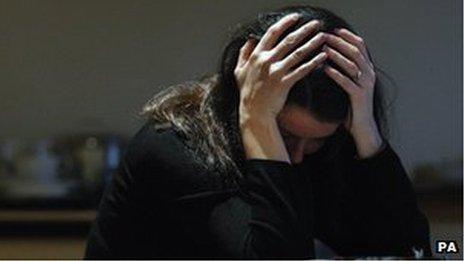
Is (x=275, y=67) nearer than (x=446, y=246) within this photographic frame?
Yes

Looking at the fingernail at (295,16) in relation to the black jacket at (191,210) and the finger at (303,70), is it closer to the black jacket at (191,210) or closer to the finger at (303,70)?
the finger at (303,70)

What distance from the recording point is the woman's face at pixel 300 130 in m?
0.66

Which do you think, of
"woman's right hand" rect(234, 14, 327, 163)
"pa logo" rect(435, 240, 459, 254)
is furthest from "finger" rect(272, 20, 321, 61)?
"pa logo" rect(435, 240, 459, 254)

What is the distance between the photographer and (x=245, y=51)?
2.22 feet

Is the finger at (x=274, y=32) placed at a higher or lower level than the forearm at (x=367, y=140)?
higher

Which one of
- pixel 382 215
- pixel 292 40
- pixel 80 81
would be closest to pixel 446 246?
pixel 382 215

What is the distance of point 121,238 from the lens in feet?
2.20

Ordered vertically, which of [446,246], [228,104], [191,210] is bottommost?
[446,246]

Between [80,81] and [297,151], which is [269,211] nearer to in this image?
[297,151]

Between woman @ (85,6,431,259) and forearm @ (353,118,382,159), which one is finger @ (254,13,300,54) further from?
forearm @ (353,118,382,159)

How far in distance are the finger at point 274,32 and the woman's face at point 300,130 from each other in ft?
0.23

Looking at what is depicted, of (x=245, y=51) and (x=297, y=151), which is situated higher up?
(x=245, y=51)

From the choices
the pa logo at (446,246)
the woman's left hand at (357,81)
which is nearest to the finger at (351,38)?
the woman's left hand at (357,81)

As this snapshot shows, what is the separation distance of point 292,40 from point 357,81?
0.09 meters
